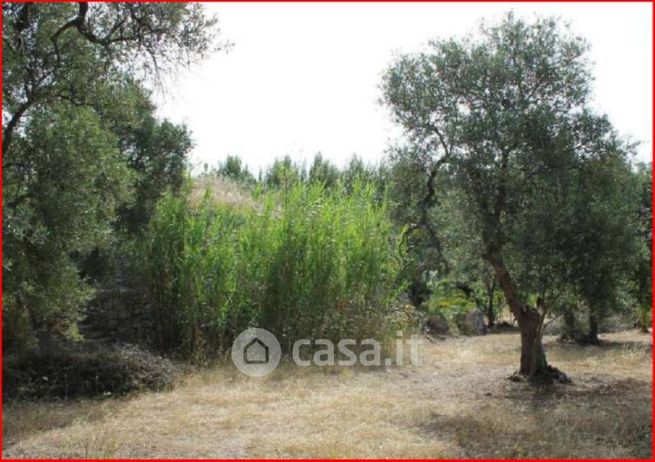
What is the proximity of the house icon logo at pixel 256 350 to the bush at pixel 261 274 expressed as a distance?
0.14 m

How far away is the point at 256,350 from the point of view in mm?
9352

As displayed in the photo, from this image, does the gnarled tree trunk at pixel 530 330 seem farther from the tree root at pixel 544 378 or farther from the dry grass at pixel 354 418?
the dry grass at pixel 354 418

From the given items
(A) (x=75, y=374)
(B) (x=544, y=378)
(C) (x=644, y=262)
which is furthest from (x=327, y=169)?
(A) (x=75, y=374)

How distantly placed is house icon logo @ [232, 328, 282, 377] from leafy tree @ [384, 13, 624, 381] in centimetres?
345

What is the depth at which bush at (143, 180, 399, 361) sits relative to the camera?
9.25 metres

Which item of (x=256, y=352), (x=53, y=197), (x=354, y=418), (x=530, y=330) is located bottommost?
(x=354, y=418)

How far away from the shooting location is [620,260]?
661 centimetres

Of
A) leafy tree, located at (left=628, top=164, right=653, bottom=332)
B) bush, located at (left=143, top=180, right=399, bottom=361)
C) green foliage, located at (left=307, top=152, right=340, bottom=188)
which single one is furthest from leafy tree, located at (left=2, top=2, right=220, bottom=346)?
green foliage, located at (left=307, top=152, right=340, bottom=188)

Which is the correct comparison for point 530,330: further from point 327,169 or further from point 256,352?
point 327,169

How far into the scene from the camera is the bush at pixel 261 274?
9250 mm

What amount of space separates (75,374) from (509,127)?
5569mm

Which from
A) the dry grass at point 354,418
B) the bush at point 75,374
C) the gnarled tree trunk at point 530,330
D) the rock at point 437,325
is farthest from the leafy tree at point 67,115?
the rock at point 437,325

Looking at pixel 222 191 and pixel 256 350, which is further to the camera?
pixel 222 191

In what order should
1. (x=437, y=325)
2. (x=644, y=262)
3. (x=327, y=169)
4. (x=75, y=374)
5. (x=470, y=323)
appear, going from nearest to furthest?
(x=75, y=374)
(x=644, y=262)
(x=437, y=325)
(x=470, y=323)
(x=327, y=169)
